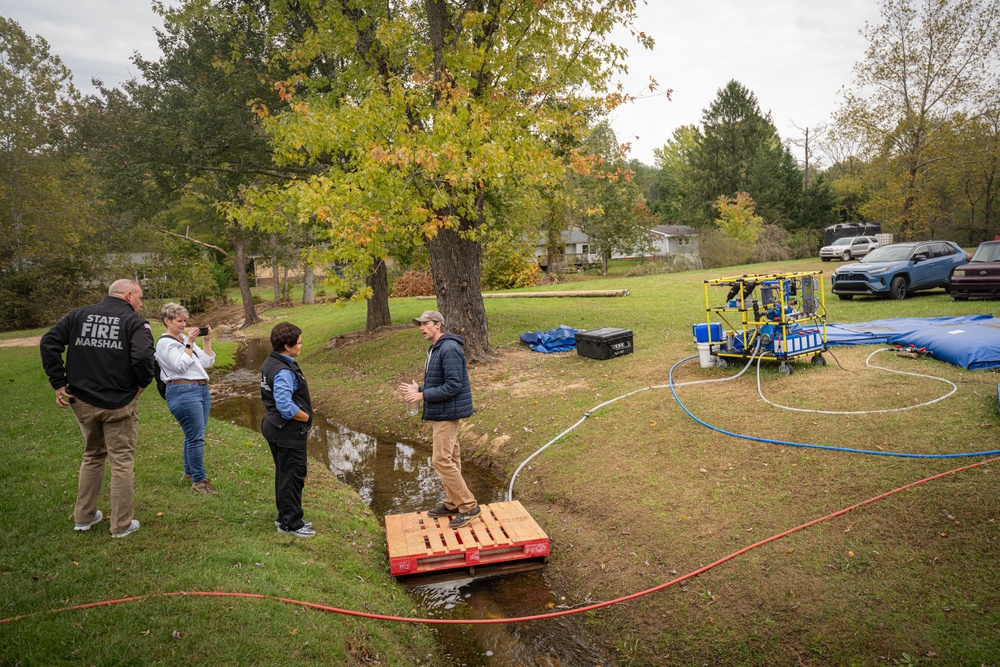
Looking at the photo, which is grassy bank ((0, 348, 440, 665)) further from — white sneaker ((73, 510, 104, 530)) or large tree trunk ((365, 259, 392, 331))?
large tree trunk ((365, 259, 392, 331))

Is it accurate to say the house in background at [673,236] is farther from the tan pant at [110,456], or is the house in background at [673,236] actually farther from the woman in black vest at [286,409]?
the tan pant at [110,456]

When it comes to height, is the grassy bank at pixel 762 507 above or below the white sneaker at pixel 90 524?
below

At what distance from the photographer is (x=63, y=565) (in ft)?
16.3

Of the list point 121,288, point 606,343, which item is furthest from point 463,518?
point 606,343

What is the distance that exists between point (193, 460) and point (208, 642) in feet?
10.7

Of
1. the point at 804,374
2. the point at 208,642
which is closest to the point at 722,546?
the point at 208,642

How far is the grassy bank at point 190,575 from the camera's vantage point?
159 inches

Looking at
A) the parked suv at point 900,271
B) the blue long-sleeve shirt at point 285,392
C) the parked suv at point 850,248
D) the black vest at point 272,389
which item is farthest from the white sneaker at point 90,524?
the parked suv at point 850,248

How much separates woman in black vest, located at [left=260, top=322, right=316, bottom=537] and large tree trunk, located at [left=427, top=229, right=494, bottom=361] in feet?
26.4

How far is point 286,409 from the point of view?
5.59 meters

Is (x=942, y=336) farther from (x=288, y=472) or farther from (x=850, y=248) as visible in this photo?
(x=850, y=248)

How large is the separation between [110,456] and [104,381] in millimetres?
674

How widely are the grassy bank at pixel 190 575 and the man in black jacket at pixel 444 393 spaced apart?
1.17 meters

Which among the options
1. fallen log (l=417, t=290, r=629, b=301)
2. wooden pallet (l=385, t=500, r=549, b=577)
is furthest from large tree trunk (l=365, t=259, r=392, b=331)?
wooden pallet (l=385, t=500, r=549, b=577)
